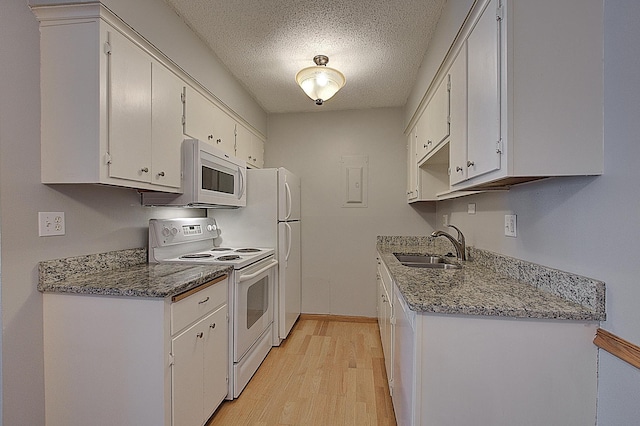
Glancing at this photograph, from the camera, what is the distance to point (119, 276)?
5.43 ft

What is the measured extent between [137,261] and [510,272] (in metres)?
2.24

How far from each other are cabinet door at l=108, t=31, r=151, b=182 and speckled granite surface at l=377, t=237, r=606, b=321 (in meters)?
1.48

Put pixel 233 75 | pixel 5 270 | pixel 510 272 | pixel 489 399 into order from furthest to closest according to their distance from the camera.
Answer: pixel 233 75, pixel 510 272, pixel 5 270, pixel 489 399

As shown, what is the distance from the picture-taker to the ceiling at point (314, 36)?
1863 mm

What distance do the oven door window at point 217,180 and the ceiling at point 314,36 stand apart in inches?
36.4

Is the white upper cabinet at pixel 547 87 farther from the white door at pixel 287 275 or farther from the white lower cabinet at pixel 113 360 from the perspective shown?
the white door at pixel 287 275

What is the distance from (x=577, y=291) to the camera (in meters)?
1.15

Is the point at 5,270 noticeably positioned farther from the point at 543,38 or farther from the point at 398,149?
the point at 398,149

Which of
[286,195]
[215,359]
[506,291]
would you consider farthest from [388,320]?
[286,195]

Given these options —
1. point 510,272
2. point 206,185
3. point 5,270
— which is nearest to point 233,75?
point 206,185


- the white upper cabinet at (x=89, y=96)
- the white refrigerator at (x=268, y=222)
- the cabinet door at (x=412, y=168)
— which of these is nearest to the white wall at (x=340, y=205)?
the cabinet door at (x=412, y=168)

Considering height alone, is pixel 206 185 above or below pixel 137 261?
above

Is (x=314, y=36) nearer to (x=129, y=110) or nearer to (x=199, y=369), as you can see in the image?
(x=129, y=110)

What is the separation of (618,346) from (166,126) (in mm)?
2286
